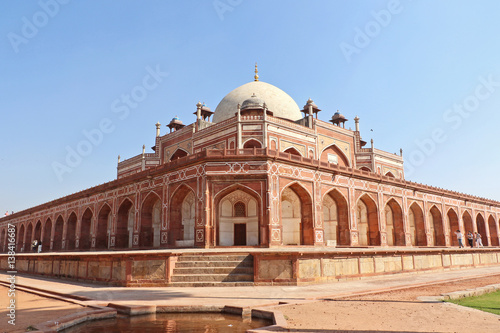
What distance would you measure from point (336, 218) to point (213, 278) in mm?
14484

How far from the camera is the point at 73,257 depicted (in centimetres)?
1210

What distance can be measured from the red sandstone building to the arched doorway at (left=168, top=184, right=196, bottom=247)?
0.06m

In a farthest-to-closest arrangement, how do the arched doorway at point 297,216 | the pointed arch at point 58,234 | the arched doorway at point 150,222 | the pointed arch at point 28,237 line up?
the pointed arch at point 28,237 → the pointed arch at point 58,234 → the arched doorway at point 150,222 → the arched doorway at point 297,216

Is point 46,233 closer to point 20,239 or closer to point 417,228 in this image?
point 20,239

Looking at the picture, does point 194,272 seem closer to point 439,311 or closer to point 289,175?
point 439,311

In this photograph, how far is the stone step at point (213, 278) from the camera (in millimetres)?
10250

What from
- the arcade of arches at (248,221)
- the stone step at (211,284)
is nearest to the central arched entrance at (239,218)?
the arcade of arches at (248,221)

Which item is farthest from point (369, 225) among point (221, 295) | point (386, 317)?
point (386, 317)

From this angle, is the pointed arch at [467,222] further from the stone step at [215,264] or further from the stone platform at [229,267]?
the stone step at [215,264]

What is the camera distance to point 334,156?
92.5 ft

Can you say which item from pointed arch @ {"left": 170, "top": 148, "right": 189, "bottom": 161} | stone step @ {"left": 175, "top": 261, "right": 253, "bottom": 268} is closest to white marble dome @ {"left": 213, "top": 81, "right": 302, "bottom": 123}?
pointed arch @ {"left": 170, "top": 148, "right": 189, "bottom": 161}

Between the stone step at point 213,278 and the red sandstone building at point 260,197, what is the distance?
23.8ft

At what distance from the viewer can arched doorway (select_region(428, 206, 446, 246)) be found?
29.1m

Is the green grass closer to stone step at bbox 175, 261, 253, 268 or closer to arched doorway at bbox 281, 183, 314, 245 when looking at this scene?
stone step at bbox 175, 261, 253, 268
